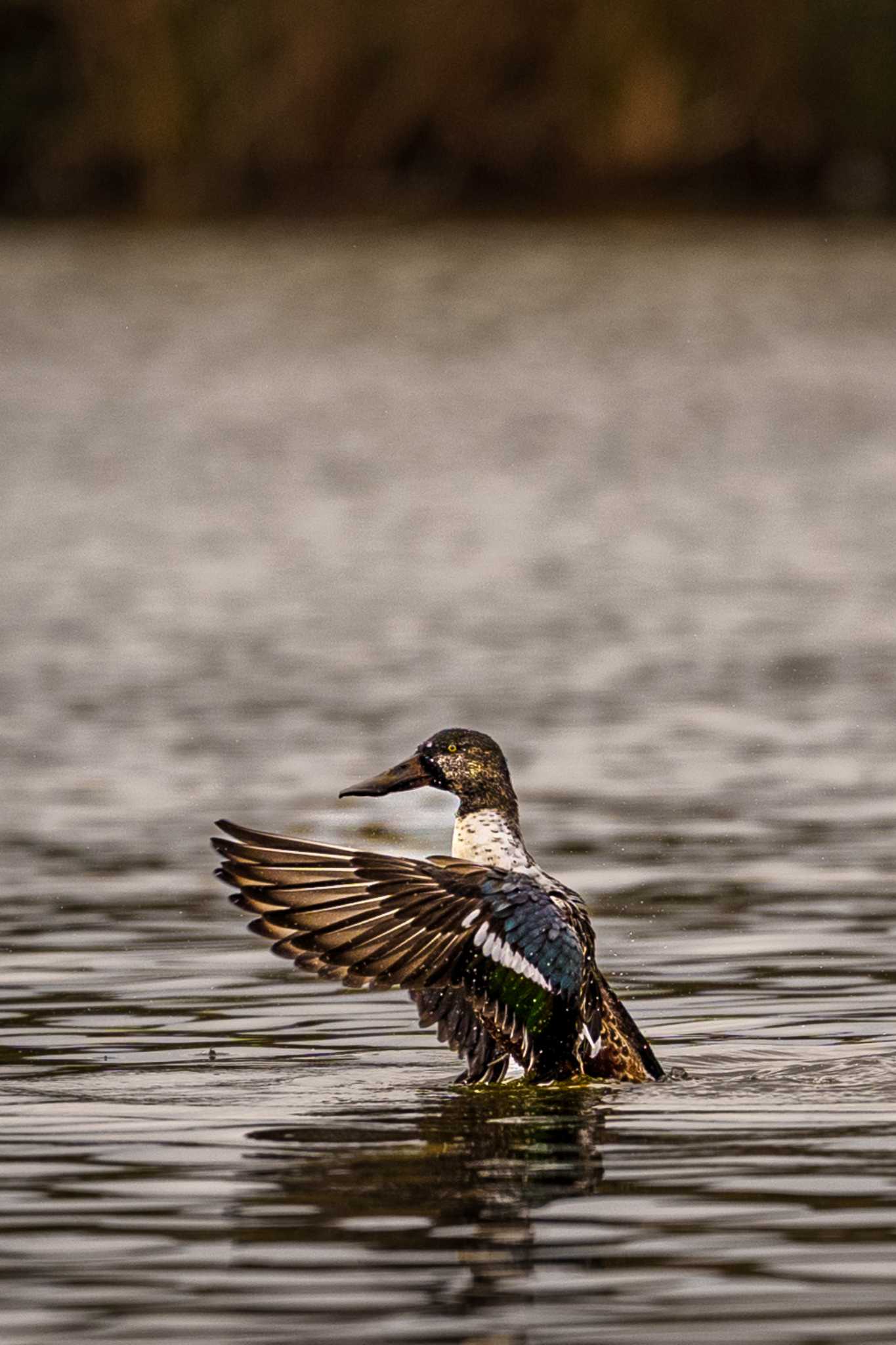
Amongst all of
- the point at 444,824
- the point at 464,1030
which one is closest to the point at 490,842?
the point at 464,1030

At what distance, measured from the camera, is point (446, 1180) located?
26.4 feet

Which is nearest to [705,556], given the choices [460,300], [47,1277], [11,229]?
[47,1277]

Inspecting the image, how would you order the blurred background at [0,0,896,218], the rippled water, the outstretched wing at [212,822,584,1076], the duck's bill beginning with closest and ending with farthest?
the rippled water, the outstretched wing at [212,822,584,1076], the duck's bill, the blurred background at [0,0,896,218]

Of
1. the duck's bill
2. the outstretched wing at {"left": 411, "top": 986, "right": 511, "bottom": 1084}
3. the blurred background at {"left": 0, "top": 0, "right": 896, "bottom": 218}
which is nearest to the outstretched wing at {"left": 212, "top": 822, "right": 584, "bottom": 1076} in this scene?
the outstretched wing at {"left": 411, "top": 986, "right": 511, "bottom": 1084}

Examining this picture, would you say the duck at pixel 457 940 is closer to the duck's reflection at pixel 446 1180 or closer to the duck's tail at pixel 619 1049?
the duck's tail at pixel 619 1049

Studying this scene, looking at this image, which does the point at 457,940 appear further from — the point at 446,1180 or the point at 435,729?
the point at 435,729

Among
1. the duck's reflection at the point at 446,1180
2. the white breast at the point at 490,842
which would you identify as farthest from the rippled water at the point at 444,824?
the white breast at the point at 490,842

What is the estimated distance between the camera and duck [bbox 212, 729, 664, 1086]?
28.8 ft

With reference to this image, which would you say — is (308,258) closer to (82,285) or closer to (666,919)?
(82,285)

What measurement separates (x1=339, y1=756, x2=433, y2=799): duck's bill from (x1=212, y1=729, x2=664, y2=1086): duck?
25.9 inches

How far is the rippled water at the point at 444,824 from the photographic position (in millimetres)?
7203

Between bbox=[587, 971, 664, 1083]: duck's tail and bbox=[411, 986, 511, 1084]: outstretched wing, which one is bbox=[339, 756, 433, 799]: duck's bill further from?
bbox=[587, 971, 664, 1083]: duck's tail

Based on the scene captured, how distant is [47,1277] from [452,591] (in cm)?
1488

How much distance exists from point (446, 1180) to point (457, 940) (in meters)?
0.88
